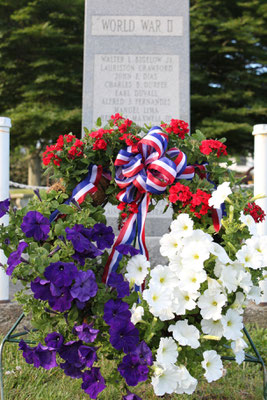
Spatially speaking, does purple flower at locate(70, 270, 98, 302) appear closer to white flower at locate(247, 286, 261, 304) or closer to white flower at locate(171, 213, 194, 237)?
white flower at locate(171, 213, 194, 237)

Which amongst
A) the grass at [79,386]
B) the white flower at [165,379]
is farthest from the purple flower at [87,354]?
the grass at [79,386]

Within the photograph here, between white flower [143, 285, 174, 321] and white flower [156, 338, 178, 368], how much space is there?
0.08 m

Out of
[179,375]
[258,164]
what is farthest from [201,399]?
[258,164]

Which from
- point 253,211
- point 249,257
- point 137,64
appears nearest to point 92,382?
point 249,257

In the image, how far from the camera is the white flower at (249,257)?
4.75 ft

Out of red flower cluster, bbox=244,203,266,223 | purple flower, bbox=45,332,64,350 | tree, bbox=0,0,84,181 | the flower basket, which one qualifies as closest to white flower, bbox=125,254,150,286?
the flower basket

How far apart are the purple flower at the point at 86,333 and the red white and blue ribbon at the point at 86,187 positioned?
49 centimetres

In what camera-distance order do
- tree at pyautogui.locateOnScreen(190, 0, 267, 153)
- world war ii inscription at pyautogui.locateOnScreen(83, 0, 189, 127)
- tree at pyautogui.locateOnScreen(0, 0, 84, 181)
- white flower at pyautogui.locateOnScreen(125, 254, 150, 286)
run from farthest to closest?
1. tree at pyautogui.locateOnScreen(190, 0, 267, 153)
2. tree at pyautogui.locateOnScreen(0, 0, 84, 181)
3. world war ii inscription at pyautogui.locateOnScreen(83, 0, 189, 127)
4. white flower at pyautogui.locateOnScreen(125, 254, 150, 286)

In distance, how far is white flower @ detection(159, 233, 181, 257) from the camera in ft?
4.85

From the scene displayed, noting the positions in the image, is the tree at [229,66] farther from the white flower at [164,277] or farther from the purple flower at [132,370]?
the purple flower at [132,370]

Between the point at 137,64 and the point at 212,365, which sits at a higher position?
the point at 137,64

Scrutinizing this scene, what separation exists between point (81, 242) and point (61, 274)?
5.2 inches

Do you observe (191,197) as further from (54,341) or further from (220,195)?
(54,341)

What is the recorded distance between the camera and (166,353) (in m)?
1.38
